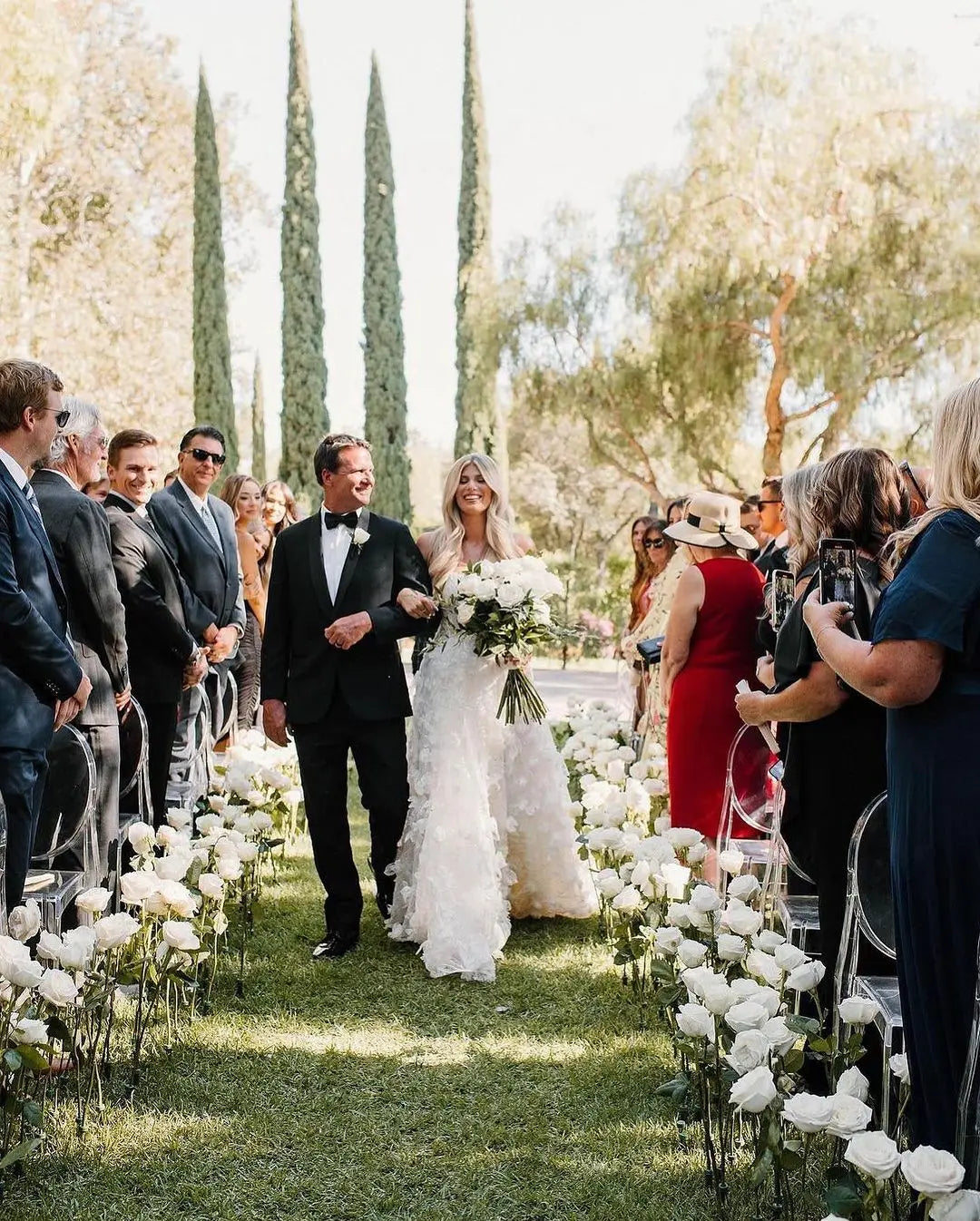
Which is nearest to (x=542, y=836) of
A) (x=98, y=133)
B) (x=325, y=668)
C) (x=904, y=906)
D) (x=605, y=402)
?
(x=325, y=668)

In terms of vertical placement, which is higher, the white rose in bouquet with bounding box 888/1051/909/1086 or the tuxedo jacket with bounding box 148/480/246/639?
the tuxedo jacket with bounding box 148/480/246/639

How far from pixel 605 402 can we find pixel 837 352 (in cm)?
478

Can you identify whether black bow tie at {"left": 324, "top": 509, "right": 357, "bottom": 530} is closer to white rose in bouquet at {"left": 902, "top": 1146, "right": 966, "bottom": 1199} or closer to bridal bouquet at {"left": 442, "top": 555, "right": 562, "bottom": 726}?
bridal bouquet at {"left": 442, "top": 555, "right": 562, "bottom": 726}

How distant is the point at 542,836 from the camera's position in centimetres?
623

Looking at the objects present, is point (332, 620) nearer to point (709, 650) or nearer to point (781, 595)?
point (709, 650)

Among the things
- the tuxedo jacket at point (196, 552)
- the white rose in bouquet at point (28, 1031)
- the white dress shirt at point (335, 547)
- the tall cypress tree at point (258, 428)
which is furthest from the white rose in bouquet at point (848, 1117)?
the tall cypress tree at point (258, 428)

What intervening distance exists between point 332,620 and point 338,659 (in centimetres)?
19

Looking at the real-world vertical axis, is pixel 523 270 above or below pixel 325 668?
above

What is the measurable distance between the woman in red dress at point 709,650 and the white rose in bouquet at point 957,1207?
3430mm

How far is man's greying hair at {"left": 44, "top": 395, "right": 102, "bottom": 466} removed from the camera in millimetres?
4988

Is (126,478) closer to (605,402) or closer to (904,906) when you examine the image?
(904,906)

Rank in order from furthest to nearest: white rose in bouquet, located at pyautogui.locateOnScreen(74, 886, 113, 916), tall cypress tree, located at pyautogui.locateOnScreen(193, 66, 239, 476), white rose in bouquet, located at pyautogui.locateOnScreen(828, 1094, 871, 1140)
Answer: tall cypress tree, located at pyautogui.locateOnScreen(193, 66, 239, 476) < white rose in bouquet, located at pyautogui.locateOnScreen(74, 886, 113, 916) < white rose in bouquet, located at pyautogui.locateOnScreen(828, 1094, 871, 1140)

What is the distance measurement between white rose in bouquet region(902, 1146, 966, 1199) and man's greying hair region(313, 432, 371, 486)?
164 inches

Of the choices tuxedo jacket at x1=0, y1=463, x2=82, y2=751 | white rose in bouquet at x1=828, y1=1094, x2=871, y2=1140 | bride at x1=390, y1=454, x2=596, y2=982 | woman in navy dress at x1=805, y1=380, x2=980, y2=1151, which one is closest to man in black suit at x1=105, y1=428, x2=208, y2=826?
bride at x1=390, y1=454, x2=596, y2=982
